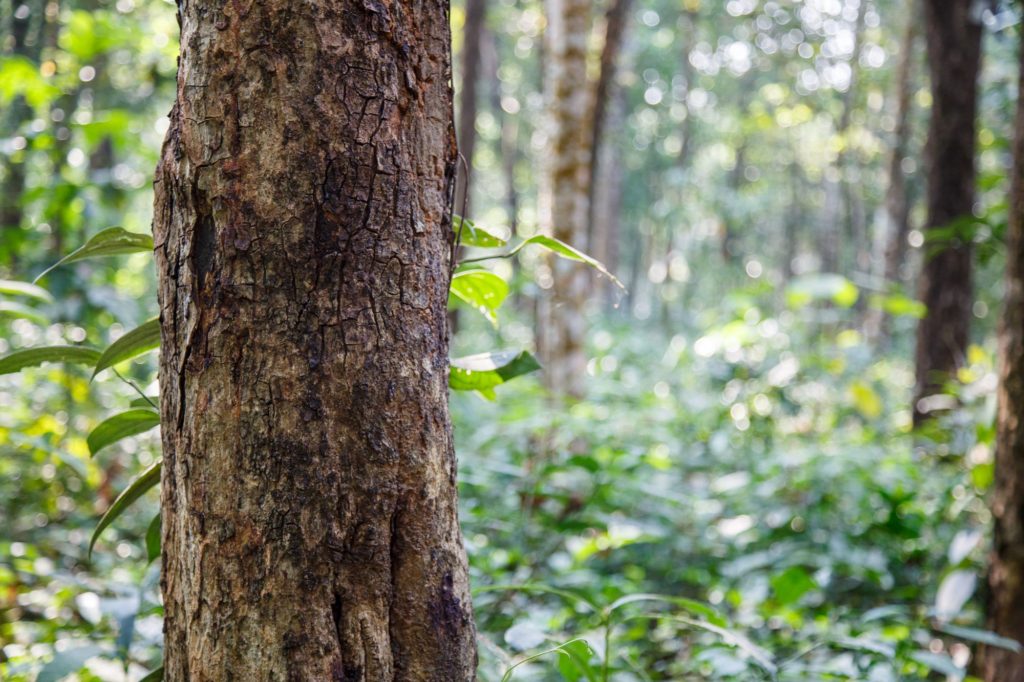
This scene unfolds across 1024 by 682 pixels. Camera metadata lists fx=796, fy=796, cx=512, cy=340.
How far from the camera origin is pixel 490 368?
4.28ft

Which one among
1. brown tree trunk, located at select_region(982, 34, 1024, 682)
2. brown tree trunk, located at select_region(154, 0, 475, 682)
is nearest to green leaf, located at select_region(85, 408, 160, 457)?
brown tree trunk, located at select_region(154, 0, 475, 682)

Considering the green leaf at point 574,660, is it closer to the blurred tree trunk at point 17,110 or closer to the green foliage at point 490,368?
the green foliage at point 490,368

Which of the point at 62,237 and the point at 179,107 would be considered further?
the point at 62,237

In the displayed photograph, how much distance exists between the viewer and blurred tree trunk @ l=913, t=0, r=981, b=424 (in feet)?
19.8

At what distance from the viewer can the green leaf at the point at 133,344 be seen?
48.1 inches

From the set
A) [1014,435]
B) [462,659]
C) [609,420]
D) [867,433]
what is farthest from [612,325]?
[462,659]

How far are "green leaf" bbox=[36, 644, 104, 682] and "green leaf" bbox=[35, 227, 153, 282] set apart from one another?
2.32 feet

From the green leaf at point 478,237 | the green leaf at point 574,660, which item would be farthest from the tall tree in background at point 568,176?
the green leaf at point 574,660

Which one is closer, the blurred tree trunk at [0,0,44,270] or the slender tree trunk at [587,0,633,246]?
the blurred tree trunk at [0,0,44,270]

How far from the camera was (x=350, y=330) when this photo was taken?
1010mm

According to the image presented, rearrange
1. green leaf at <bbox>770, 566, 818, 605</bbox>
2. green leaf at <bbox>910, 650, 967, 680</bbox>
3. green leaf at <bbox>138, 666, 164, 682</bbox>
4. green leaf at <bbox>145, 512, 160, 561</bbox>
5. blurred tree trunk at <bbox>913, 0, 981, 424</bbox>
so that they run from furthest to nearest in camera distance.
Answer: blurred tree trunk at <bbox>913, 0, 981, 424</bbox> < green leaf at <bbox>770, 566, 818, 605</bbox> < green leaf at <bbox>910, 650, 967, 680</bbox> < green leaf at <bbox>145, 512, 160, 561</bbox> < green leaf at <bbox>138, 666, 164, 682</bbox>

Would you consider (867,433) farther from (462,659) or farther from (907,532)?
(462,659)

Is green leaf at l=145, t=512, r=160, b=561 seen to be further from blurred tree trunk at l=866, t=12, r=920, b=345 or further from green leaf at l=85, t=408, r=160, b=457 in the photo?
blurred tree trunk at l=866, t=12, r=920, b=345

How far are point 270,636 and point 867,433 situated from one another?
5768 mm
